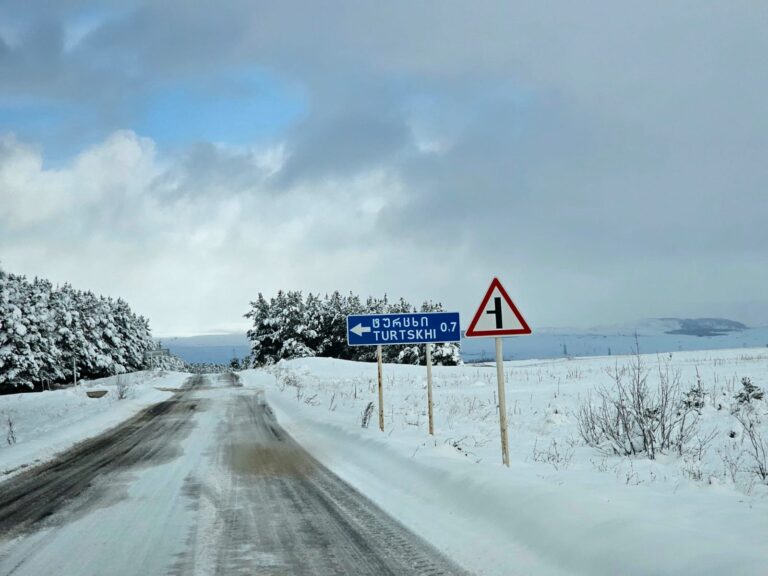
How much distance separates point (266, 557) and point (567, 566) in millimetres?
2557

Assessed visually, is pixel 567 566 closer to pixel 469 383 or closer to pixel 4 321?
pixel 469 383

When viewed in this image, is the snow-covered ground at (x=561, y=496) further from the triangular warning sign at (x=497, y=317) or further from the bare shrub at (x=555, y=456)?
the triangular warning sign at (x=497, y=317)

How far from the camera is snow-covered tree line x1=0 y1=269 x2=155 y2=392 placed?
45312 mm

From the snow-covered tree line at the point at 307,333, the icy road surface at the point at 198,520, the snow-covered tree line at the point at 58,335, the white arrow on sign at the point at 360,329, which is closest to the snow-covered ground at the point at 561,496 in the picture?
the icy road surface at the point at 198,520

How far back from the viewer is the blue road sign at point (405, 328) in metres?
12.1

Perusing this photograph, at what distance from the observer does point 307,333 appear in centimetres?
7931

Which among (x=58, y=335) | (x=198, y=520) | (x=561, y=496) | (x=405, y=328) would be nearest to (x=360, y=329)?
(x=405, y=328)

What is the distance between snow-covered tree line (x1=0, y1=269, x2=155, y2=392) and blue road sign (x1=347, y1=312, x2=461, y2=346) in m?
43.4

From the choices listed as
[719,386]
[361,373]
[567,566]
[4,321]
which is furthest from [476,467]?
[4,321]

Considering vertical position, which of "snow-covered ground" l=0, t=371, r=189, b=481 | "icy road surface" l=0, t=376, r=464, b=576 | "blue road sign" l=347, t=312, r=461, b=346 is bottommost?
"snow-covered ground" l=0, t=371, r=189, b=481

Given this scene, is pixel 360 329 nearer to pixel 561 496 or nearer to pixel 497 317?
pixel 497 317

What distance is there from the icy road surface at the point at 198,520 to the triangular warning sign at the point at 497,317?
Answer: 2.94 metres

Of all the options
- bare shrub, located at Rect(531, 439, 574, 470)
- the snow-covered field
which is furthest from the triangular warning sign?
bare shrub, located at Rect(531, 439, 574, 470)

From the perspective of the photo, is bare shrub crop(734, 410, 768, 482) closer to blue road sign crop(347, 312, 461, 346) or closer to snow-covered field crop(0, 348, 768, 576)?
snow-covered field crop(0, 348, 768, 576)
